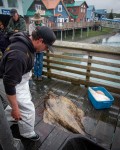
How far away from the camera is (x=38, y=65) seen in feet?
14.4

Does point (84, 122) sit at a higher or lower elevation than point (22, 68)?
lower

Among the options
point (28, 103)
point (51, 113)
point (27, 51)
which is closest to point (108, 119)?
point (51, 113)

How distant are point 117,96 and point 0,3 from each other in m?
15.5

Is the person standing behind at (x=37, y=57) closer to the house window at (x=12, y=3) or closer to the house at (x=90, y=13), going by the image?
the house window at (x=12, y=3)

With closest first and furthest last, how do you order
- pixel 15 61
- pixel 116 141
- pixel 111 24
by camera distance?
pixel 15 61
pixel 116 141
pixel 111 24

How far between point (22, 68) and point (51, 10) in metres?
30.0

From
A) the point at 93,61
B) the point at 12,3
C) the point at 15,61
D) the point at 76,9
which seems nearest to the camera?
the point at 15,61

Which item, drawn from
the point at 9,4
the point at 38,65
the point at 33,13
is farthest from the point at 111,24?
the point at 38,65

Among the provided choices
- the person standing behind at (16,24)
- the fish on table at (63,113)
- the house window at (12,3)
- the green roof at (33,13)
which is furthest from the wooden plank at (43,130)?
the green roof at (33,13)

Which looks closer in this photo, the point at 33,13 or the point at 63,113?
the point at 63,113

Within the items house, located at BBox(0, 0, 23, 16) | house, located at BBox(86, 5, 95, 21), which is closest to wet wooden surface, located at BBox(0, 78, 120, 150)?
house, located at BBox(0, 0, 23, 16)

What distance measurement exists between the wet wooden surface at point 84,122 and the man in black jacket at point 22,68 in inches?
7.8

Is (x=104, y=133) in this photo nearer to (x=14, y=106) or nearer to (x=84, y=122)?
(x=84, y=122)

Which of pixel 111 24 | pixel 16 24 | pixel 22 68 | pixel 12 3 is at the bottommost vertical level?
pixel 22 68
